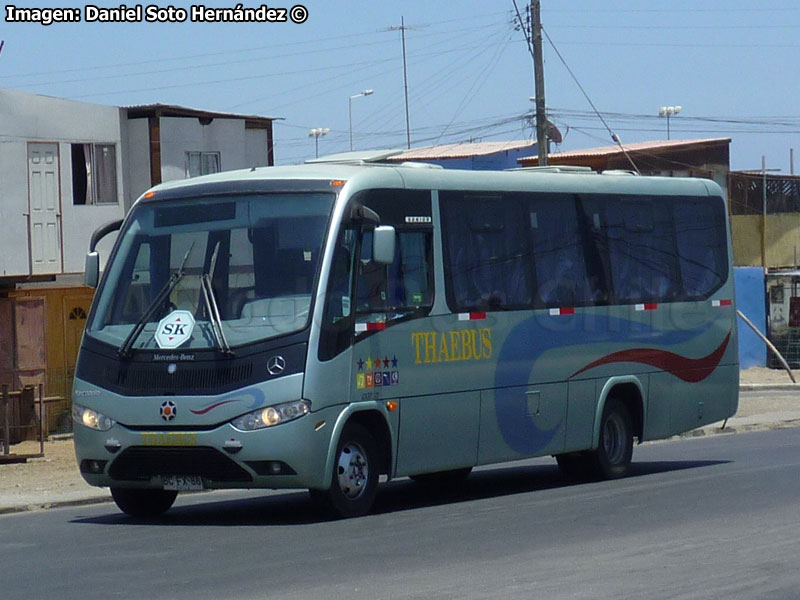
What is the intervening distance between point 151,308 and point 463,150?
178 feet

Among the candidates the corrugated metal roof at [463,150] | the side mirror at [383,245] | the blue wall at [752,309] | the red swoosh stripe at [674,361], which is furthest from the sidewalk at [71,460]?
the corrugated metal roof at [463,150]

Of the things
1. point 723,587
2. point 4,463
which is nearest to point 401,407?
point 723,587

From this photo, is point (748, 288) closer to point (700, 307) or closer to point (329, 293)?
point (700, 307)

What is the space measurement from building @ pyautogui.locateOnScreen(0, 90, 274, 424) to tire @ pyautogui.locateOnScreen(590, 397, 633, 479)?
473 inches

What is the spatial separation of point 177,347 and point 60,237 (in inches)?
843

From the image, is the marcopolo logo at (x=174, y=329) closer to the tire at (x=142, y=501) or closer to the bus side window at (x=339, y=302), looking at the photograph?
the bus side window at (x=339, y=302)

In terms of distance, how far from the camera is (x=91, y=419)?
515 inches

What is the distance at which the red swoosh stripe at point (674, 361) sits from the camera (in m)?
16.6

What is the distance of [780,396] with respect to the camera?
33.4m

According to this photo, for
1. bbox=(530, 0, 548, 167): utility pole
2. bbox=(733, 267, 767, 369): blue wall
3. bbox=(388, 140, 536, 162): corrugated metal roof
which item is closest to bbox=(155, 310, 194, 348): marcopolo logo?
bbox=(530, 0, 548, 167): utility pole

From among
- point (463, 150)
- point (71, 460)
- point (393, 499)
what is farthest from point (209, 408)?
point (463, 150)

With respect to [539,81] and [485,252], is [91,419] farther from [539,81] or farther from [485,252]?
[539,81]

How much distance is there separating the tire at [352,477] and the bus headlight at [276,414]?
0.57m

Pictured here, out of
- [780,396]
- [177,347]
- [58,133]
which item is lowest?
[780,396]
